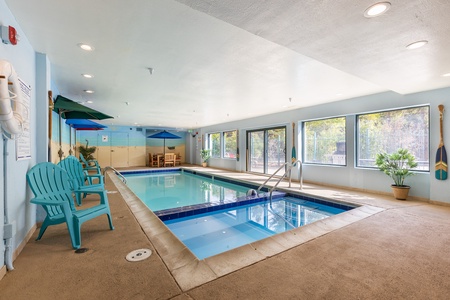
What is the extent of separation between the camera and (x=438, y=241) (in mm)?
2488

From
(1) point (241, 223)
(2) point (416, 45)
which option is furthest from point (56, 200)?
(2) point (416, 45)

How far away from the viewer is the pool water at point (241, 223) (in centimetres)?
306

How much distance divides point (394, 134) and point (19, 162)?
6.84m

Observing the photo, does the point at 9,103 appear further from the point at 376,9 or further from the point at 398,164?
the point at 398,164

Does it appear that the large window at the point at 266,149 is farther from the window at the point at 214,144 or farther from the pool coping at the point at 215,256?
the pool coping at the point at 215,256

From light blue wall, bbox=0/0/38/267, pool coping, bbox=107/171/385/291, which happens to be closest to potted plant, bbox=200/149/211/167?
pool coping, bbox=107/171/385/291

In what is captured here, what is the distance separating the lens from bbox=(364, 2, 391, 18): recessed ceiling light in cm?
169

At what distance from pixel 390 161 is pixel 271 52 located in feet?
12.6

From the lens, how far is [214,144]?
1210cm

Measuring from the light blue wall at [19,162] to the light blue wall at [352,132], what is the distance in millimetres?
6437

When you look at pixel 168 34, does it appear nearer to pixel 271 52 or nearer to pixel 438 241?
pixel 271 52

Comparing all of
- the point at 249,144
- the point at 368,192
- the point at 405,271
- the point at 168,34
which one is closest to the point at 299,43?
the point at 168,34

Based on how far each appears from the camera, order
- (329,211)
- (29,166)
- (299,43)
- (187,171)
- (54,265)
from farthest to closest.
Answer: (187,171)
(329,211)
(29,166)
(299,43)
(54,265)

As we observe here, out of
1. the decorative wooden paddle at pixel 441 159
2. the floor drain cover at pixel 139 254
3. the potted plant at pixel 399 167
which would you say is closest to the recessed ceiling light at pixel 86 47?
the floor drain cover at pixel 139 254
